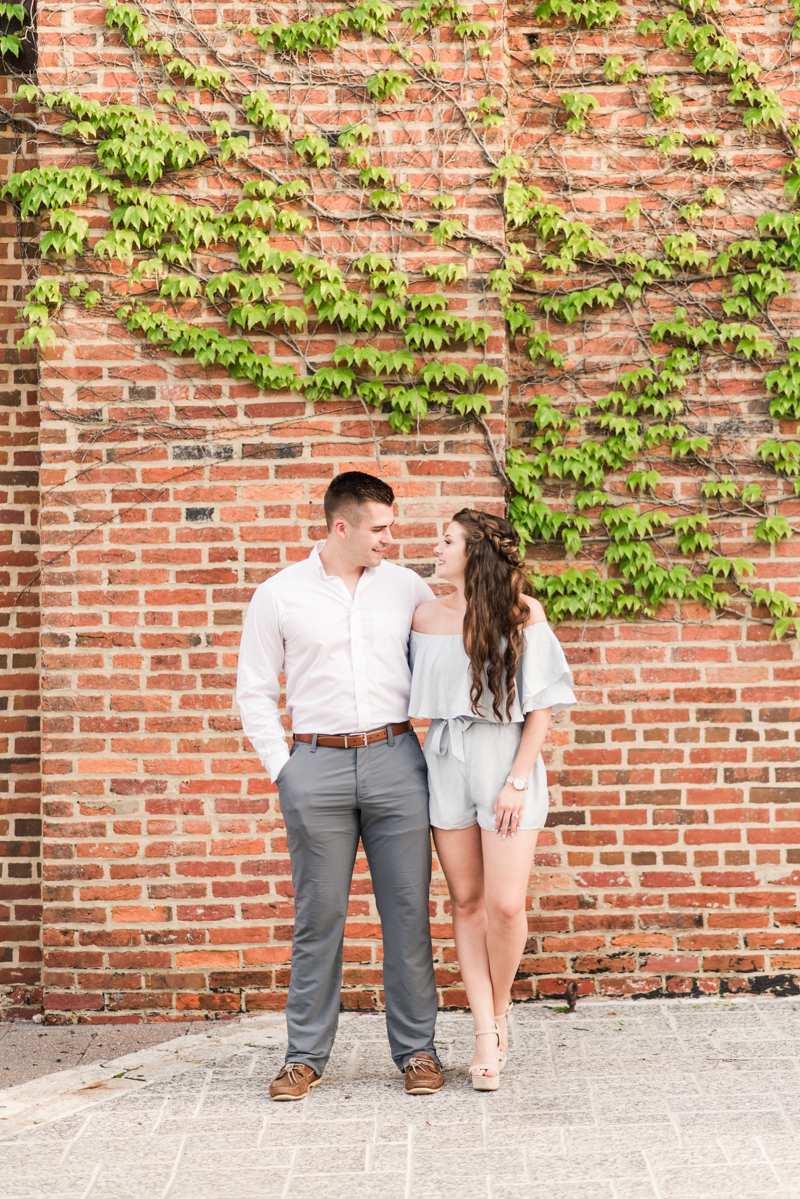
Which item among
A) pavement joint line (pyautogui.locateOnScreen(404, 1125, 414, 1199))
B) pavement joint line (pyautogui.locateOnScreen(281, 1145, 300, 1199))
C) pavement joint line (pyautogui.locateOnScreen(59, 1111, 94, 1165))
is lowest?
pavement joint line (pyautogui.locateOnScreen(59, 1111, 94, 1165))

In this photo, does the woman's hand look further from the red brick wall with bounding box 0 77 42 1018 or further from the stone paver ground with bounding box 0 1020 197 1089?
the red brick wall with bounding box 0 77 42 1018

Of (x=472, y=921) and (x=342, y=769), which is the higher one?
(x=342, y=769)

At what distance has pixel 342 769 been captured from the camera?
3230 mm

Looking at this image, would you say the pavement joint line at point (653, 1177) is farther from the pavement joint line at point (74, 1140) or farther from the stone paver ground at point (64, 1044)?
the stone paver ground at point (64, 1044)

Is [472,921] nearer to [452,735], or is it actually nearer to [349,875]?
[349,875]

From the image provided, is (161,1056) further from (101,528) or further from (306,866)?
(101,528)

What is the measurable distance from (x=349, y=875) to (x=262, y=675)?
71cm

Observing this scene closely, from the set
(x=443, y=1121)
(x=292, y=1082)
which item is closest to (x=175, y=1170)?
(x=292, y=1082)

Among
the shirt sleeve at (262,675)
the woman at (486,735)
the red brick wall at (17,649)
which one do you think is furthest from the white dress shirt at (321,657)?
the red brick wall at (17,649)

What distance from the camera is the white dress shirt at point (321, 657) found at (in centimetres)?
326

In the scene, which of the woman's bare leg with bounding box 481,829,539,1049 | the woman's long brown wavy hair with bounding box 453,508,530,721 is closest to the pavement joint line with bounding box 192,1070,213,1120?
the woman's bare leg with bounding box 481,829,539,1049

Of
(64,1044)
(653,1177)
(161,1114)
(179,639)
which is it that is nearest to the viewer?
(653,1177)

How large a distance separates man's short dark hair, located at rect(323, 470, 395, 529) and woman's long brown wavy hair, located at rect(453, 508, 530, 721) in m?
0.33

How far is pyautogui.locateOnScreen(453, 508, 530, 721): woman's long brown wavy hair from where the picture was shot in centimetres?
317
